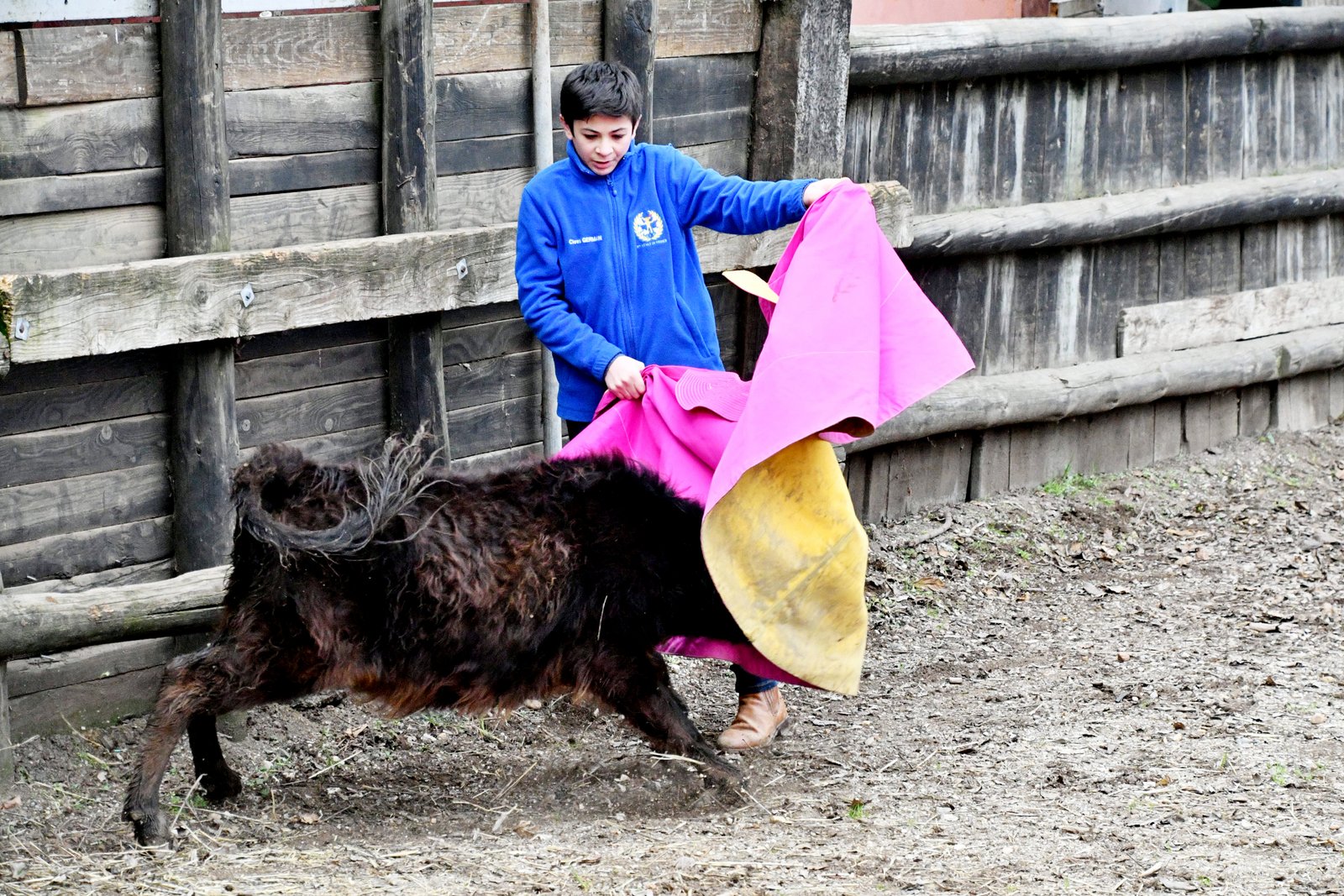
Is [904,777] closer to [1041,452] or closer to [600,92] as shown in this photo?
[600,92]

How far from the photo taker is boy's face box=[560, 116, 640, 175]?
4305 mm

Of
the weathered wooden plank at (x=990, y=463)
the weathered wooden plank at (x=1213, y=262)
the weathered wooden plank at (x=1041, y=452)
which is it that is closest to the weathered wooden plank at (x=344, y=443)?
the weathered wooden plank at (x=990, y=463)

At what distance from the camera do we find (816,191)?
430 cm

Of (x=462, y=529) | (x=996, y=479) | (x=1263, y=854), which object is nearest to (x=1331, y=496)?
(x=996, y=479)

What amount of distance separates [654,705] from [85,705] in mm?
1783

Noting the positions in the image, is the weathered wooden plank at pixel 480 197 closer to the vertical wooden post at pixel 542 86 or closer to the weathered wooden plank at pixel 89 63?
the vertical wooden post at pixel 542 86

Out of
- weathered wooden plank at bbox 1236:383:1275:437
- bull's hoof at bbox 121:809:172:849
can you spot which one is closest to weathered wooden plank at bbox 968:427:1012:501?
weathered wooden plank at bbox 1236:383:1275:437

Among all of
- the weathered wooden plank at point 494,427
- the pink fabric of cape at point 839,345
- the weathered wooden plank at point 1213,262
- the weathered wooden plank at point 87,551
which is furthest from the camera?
the weathered wooden plank at point 1213,262

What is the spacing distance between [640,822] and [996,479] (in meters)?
3.65

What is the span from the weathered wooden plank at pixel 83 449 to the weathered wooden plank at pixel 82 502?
23 millimetres

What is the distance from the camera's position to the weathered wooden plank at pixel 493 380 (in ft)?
17.2

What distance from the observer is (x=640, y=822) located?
4070mm

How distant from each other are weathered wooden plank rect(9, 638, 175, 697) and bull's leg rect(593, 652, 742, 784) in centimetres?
153

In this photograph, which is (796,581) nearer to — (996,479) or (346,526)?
(346,526)
